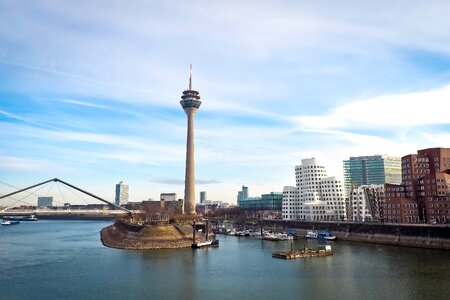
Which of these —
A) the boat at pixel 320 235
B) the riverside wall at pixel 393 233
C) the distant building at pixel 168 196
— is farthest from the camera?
the distant building at pixel 168 196

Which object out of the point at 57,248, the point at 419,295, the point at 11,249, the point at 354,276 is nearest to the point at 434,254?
the point at 354,276

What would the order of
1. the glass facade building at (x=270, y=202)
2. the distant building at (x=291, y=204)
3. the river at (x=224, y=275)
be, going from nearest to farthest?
1. the river at (x=224, y=275)
2. the distant building at (x=291, y=204)
3. the glass facade building at (x=270, y=202)

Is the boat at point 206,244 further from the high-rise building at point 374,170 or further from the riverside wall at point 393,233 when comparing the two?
the high-rise building at point 374,170

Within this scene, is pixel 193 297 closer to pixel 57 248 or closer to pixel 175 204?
pixel 57 248

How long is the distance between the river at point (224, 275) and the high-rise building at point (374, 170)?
87.4 metres

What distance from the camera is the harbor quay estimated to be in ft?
154

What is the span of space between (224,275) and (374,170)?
111 meters

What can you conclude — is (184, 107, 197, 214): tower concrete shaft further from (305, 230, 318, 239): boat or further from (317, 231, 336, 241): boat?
(317, 231, 336, 241): boat

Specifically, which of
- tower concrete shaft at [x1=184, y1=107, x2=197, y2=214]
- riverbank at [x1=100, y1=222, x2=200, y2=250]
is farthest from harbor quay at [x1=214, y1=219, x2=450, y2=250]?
tower concrete shaft at [x1=184, y1=107, x2=197, y2=214]

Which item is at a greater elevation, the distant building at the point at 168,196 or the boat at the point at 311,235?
the distant building at the point at 168,196

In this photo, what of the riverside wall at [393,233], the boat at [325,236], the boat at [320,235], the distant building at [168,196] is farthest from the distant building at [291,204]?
the distant building at [168,196]

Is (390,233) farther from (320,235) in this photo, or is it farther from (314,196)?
(314,196)

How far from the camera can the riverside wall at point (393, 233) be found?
4691cm

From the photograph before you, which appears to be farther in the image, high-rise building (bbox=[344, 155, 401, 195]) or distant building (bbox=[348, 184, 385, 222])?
high-rise building (bbox=[344, 155, 401, 195])
